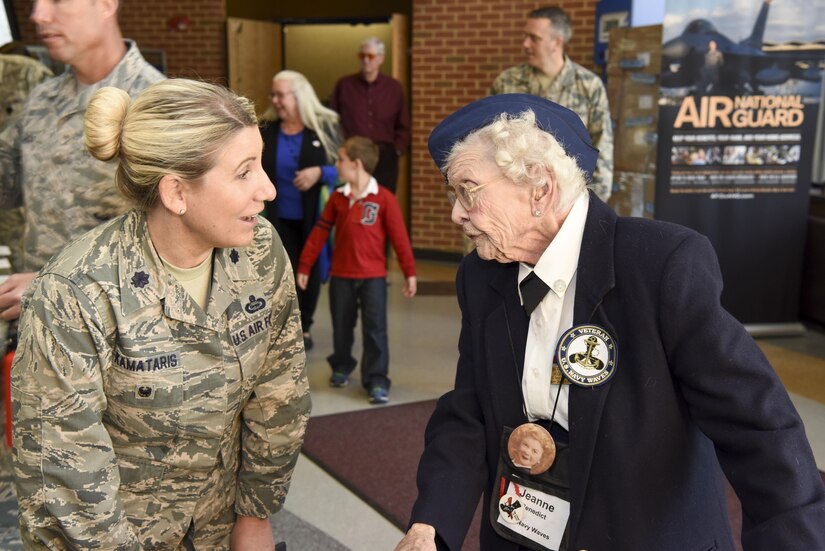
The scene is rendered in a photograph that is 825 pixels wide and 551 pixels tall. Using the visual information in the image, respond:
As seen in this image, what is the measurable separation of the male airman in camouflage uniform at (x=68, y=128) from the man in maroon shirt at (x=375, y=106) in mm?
4616

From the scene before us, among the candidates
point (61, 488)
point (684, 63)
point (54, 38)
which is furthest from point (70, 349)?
point (684, 63)

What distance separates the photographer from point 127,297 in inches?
62.1

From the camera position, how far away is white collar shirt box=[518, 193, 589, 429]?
154cm

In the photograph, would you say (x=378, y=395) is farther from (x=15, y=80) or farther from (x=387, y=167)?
(x=387, y=167)

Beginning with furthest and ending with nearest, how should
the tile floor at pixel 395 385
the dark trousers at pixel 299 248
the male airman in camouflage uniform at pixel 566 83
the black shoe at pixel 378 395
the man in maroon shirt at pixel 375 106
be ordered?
the man in maroon shirt at pixel 375 106 → the dark trousers at pixel 299 248 → the male airman in camouflage uniform at pixel 566 83 → the black shoe at pixel 378 395 → the tile floor at pixel 395 385

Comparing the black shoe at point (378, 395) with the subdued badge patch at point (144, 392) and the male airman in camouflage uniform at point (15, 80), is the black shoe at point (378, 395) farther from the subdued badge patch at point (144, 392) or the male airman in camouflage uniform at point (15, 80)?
the subdued badge patch at point (144, 392)

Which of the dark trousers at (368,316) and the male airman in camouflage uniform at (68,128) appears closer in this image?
the male airman in camouflage uniform at (68,128)

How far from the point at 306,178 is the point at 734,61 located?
8.58ft

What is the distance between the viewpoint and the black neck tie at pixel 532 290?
1.56 m

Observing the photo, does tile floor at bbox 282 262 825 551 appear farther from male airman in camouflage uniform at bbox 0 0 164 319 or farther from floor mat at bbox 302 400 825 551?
male airman in camouflage uniform at bbox 0 0 164 319

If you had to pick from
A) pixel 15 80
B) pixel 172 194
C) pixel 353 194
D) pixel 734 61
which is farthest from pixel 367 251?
pixel 172 194

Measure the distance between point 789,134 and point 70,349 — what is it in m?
4.82

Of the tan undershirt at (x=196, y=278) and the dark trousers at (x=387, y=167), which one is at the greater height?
the tan undershirt at (x=196, y=278)

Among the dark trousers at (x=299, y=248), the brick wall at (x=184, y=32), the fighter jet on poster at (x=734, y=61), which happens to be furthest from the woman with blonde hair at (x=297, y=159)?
the brick wall at (x=184, y=32)
